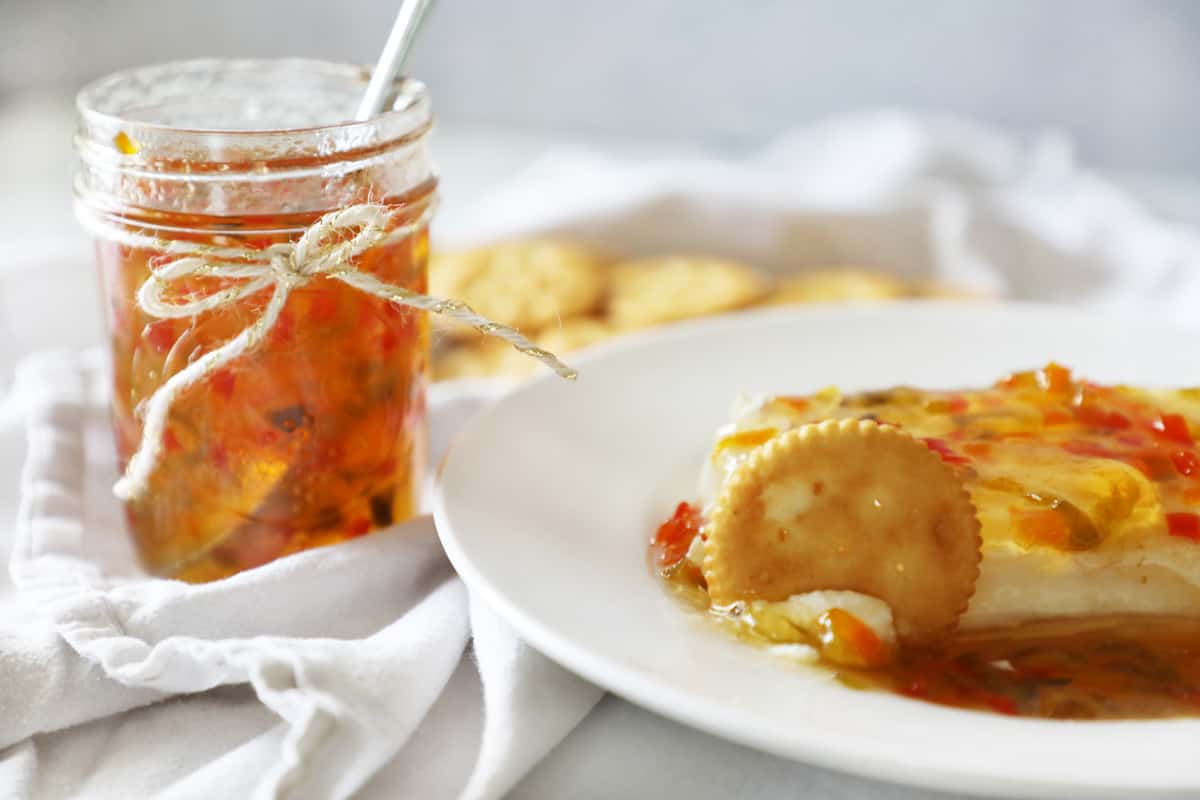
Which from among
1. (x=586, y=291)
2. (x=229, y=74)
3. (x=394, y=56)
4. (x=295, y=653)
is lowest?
(x=586, y=291)

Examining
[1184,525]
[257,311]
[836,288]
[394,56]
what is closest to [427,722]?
[257,311]

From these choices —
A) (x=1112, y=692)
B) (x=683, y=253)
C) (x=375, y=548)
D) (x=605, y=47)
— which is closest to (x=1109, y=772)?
(x=1112, y=692)

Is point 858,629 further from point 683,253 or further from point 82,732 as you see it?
point 683,253

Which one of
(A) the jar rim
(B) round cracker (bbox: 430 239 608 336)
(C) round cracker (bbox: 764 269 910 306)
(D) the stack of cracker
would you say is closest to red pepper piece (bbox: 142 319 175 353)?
(A) the jar rim

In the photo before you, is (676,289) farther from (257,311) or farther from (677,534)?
(257,311)

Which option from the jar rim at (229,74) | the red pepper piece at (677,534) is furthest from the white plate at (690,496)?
the jar rim at (229,74)

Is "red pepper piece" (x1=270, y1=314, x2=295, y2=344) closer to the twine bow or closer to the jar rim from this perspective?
the twine bow
